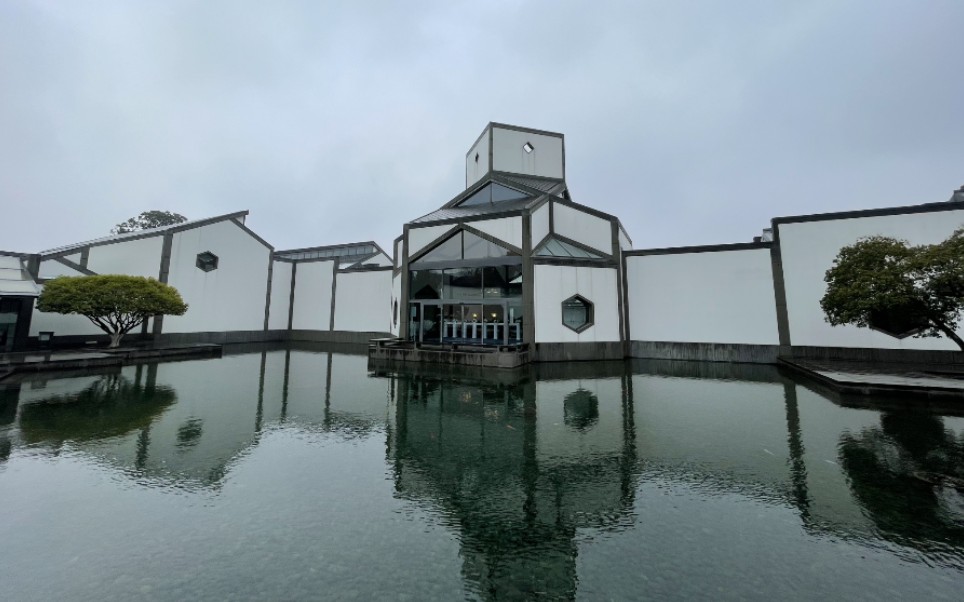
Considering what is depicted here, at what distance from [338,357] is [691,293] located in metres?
26.1

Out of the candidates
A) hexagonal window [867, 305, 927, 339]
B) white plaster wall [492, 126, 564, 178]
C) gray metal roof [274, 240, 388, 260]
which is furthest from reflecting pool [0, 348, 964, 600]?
gray metal roof [274, 240, 388, 260]

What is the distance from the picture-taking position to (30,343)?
81.6 ft

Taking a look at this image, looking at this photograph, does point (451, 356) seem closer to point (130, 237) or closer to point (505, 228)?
point (505, 228)

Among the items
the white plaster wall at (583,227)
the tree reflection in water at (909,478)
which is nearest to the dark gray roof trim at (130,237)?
the white plaster wall at (583,227)

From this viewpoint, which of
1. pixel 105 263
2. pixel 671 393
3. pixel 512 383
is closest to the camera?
pixel 671 393

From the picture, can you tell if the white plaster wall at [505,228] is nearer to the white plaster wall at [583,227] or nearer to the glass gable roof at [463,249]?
the glass gable roof at [463,249]

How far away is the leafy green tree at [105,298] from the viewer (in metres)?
22.5

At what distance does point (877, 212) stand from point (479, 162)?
27434 millimetres

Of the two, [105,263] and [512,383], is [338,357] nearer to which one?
[512,383]

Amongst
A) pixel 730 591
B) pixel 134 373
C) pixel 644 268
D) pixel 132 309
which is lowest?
pixel 730 591

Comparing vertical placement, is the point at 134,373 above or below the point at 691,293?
below

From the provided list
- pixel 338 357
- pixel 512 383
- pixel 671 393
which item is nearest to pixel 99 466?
pixel 512 383

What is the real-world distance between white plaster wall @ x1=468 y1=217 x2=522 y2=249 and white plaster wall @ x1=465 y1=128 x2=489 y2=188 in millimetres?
8673

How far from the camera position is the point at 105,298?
899 inches
